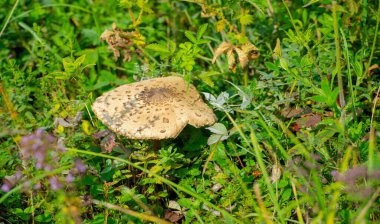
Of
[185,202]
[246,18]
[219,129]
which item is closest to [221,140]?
[219,129]

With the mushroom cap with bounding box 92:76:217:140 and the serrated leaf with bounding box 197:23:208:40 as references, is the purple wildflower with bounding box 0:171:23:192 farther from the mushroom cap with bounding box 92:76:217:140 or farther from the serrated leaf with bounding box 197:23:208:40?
the serrated leaf with bounding box 197:23:208:40

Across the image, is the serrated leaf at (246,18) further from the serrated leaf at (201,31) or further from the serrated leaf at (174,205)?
the serrated leaf at (174,205)

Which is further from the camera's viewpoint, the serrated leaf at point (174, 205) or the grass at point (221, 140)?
the serrated leaf at point (174, 205)

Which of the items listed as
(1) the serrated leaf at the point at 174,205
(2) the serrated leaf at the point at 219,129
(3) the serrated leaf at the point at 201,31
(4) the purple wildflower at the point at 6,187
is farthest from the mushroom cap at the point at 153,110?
(4) the purple wildflower at the point at 6,187

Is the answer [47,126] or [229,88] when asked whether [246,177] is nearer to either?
[229,88]

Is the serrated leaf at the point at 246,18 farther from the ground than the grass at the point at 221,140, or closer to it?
farther from the ground

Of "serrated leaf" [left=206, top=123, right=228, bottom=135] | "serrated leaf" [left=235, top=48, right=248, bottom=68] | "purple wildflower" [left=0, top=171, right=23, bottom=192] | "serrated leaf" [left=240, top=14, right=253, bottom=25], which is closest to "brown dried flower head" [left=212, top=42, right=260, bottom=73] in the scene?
"serrated leaf" [left=235, top=48, right=248, bottom=68]

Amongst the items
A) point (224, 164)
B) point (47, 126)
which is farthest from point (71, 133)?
point (224, 164)
